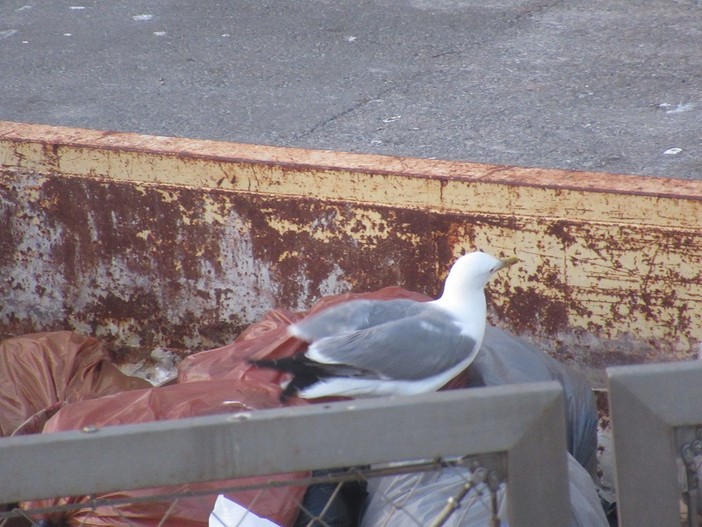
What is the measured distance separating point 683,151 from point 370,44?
1893 mm

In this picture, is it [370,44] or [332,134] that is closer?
[332,134]

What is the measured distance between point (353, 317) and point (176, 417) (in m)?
0.39

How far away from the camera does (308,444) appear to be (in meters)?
1.06

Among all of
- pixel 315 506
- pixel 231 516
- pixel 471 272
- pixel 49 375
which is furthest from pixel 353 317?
pixel 49 375

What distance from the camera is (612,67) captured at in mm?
4855

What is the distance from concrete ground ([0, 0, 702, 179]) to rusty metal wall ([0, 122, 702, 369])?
1.72 metres

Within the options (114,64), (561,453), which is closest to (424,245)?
(561,453)

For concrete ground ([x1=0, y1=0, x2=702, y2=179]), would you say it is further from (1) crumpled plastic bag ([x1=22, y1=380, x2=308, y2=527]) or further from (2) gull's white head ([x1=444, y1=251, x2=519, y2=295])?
(1) crumpled plastic bag ([x1=22, y1=380, x2=308, y2=527])

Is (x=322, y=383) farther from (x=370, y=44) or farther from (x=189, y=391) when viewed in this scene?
(x=370, y=44)

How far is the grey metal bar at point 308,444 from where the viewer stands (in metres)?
1.03

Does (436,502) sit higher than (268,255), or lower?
lower

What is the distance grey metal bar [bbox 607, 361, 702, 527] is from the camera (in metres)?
1.09

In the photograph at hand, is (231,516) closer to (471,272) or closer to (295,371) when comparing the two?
(295,371)

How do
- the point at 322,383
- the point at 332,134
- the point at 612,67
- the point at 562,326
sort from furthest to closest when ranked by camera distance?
the point at 612,67, the point at 332,134, the point at 562,326, the point at 322,383
